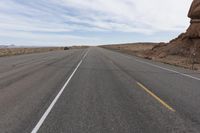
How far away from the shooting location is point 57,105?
7.58 m

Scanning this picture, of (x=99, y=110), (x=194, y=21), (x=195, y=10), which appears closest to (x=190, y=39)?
(x=194, y=21)

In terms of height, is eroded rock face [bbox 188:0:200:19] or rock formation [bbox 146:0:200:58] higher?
eroded rock face [bbox 188:0:200:19]

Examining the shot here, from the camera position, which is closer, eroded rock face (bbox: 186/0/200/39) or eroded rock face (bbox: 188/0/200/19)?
eroded rock face (bbox: 186/0/200/39)

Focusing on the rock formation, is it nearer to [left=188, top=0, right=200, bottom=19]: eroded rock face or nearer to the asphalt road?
[left=188, top=0, right=200, bottom=19]: eroded rock face

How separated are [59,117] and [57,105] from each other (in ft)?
4.11

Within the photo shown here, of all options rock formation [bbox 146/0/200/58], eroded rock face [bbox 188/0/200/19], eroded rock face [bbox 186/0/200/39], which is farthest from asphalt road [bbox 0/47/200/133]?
eroded rock face [bbox 188/0/200/19]

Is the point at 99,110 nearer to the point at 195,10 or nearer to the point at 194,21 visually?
the point at 195,10

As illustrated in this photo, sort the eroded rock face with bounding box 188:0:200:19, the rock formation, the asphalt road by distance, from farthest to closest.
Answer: the eroded rock face with bounding box 188:0:200:19 < the rock formation < the asphalt road

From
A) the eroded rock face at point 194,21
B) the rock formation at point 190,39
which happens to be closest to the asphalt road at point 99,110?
the rock formation at point 190,39

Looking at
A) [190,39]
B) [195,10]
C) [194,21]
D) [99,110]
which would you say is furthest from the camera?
[194,21]

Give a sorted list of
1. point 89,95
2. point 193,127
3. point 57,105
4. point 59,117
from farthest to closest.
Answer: point 89,95 < point 57,105 < point 59,117 < point 193,127

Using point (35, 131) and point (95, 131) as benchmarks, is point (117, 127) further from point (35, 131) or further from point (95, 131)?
point (35, 131)

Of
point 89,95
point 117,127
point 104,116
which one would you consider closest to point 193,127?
point 117,127

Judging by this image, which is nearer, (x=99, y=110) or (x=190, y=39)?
(x=99, y=110)
